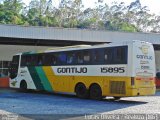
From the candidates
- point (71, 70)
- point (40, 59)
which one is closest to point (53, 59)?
point (40, 59)

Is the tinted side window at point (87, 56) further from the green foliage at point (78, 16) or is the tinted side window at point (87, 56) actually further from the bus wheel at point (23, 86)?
the green foliage at point (78, 16)

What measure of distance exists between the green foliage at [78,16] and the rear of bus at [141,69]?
2346 inches

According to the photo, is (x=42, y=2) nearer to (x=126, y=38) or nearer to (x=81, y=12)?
(x=81, y=12)

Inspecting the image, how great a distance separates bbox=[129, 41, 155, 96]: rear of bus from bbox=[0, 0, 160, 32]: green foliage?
196ft

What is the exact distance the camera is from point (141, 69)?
19.8 meters

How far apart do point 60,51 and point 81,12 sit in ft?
233

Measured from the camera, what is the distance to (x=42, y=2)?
97.4 meters

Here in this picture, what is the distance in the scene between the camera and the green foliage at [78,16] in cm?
8719

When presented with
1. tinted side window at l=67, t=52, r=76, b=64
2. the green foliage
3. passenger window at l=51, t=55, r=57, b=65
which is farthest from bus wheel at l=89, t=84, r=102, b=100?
the green foliage

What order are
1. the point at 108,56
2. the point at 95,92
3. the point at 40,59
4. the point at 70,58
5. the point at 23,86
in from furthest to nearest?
the point at 23,86
the point at 40,59
the point at 70,58
the point at 95,92
the point at 108,56

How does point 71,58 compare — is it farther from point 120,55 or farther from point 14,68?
point 14,68

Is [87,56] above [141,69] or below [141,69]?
above

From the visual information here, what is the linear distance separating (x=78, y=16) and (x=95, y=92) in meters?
72.6

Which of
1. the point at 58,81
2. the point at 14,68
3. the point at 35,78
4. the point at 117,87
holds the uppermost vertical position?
the point at 14,68
